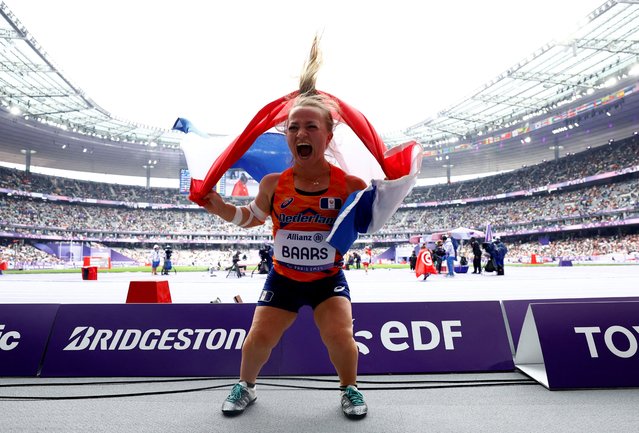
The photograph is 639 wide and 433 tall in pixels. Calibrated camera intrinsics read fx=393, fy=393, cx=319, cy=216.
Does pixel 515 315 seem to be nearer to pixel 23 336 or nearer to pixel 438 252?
pixel 23 336

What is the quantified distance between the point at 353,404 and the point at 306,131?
5.48ft

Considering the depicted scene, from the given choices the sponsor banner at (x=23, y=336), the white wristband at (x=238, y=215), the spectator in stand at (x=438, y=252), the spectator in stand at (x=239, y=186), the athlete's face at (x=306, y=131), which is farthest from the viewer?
the spectator in stand at (x=438, y=252)

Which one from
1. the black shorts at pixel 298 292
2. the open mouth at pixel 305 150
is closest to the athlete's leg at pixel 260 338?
the black shorts at pixel 298 292

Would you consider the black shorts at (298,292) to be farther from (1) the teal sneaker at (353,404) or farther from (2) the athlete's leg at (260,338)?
(1) the teal sneaker at (353,404)

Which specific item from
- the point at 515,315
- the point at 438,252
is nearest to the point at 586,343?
the point at 515,315

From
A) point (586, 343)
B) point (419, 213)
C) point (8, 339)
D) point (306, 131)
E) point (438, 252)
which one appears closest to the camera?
point (306, 131)

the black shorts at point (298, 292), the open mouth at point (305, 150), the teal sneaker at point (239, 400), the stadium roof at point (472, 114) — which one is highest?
the stadium roof at point (472, 114)

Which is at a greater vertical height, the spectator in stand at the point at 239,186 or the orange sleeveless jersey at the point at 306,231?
the spectator in stand at the point at 239,186

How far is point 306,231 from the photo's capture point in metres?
2.59

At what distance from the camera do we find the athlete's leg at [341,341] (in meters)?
2.41

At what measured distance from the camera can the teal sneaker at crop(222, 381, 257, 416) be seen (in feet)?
7.47

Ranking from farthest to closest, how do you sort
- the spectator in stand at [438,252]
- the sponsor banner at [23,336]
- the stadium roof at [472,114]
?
1. the stadium roof at [472,114]
2. the spectator in stand at [438,252]
3. the sponsor banner at [23,336]

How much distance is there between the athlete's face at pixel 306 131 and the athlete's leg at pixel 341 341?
39.7 inches

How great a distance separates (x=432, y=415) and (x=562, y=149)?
50816 mm
